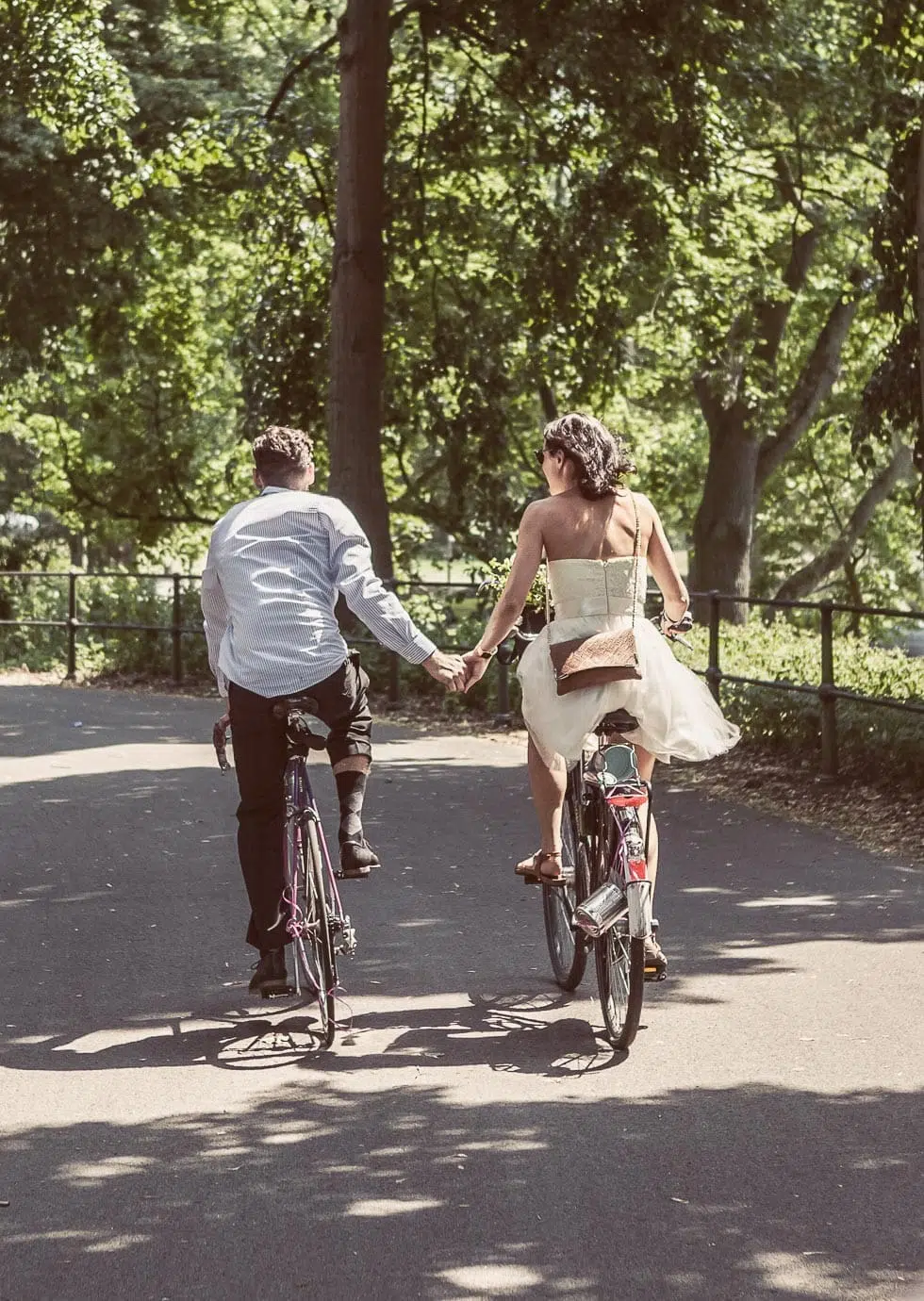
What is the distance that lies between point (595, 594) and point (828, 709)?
5884 millimetres

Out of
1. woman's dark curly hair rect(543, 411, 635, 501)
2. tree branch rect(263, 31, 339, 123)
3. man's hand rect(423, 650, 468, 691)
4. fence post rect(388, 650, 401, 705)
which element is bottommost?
fence post rect(388, 650, 401, 705)

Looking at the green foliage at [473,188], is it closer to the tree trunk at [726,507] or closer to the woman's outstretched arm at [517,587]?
the tree trunk at [726,507]

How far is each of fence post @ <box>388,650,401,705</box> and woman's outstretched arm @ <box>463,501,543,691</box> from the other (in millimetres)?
10610

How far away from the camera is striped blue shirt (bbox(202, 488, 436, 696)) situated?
6223 millimetres

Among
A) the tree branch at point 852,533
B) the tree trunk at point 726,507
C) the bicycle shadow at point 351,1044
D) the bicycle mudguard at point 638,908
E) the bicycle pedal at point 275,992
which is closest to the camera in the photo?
the bicycle mudguard at point 638,908

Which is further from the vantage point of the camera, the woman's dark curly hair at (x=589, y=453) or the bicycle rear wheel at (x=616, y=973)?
the woman's dark curly hair at (x=589, y=453)

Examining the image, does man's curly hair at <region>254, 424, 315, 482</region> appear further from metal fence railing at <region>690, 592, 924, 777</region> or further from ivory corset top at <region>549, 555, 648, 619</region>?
metal fence railing at <region>690, 592, 924, 777</region>

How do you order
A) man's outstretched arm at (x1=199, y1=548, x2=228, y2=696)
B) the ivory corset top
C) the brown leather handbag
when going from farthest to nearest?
1. man's outstretched arm at (x1=199, y1=548, x2=228, y2=696)
2. the ivory corset top
3. the brown leather handbag

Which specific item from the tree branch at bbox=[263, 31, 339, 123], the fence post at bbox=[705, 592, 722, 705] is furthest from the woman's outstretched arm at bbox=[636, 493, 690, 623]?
the tree branch at bbox=[263, 31, 339, 123]

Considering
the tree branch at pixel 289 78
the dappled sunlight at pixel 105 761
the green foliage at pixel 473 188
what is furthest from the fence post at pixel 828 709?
the tree branch at pixel 289 78

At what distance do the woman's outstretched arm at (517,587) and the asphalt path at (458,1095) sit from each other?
1.23m

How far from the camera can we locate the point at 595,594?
6.20m

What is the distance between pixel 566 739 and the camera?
6156 millimetres

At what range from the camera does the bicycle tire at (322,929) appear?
6.13 meters
